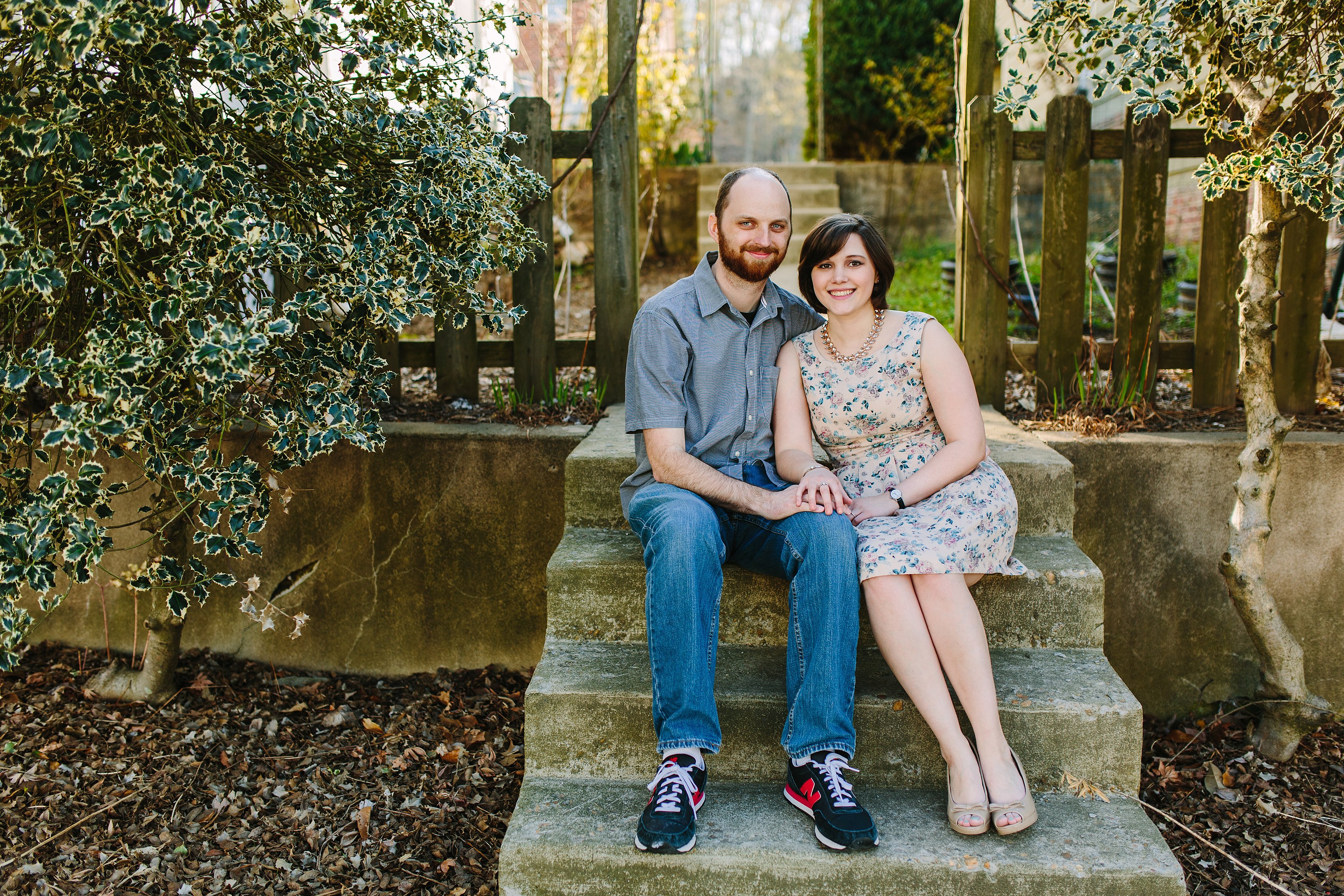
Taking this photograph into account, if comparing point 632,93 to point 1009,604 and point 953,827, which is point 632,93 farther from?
point 953,827

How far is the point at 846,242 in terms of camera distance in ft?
7.79

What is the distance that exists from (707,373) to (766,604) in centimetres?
64

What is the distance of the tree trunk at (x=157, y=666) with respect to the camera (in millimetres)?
2896

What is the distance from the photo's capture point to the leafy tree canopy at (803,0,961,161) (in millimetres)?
8461

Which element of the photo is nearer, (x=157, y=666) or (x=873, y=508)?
(x=873, y=508)

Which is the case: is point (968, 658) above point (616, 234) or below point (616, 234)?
below

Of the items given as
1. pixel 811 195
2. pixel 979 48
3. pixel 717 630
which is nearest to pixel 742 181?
pixel 717 630

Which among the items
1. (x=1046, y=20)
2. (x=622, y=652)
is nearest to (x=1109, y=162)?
(x=1046, y=20)

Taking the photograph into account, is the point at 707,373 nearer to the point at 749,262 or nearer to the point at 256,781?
the point at 749,262

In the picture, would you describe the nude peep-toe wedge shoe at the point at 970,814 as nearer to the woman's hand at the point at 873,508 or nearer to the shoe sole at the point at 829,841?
the shoe sole at the point at 829,841

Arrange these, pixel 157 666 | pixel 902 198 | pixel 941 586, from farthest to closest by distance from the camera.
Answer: pixel 902 198 → pixel 157 666 → pixel 941 586

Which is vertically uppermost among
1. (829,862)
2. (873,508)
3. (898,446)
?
(898,446)

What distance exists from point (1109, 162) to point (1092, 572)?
802cm

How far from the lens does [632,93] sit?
11.2 ft
